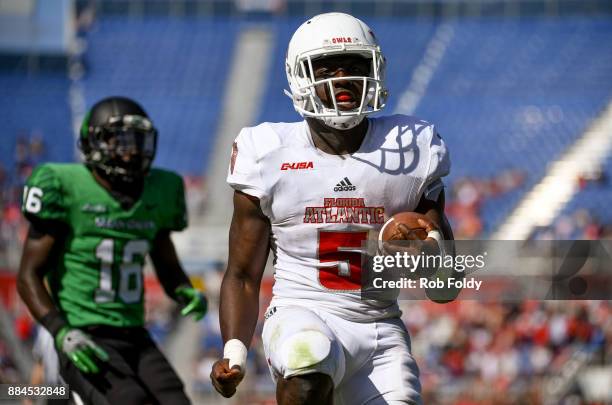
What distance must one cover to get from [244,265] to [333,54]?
789 mm

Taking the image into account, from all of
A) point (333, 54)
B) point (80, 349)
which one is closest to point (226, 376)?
point (333, 54)

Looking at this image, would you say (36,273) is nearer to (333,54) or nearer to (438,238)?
(333,54)

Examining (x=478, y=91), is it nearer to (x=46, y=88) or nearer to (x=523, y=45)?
(x=523, y=45)

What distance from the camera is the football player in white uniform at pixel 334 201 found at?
351 cm

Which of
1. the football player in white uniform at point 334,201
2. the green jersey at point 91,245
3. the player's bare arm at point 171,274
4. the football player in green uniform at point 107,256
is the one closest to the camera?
the football player in white uniform at point 334,201

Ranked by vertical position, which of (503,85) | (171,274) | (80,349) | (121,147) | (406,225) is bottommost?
(503,85)

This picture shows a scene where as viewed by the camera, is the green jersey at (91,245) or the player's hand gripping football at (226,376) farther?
the green jersey at (91,245)

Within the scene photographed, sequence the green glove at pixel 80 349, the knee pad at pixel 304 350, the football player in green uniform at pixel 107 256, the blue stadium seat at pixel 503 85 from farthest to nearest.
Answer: the blue stadium seat at pixel 503 85 → the football player in green uniform at pixel 107 256 → the green glove at pixel 80 349 → the knee pad at pixel 304 350

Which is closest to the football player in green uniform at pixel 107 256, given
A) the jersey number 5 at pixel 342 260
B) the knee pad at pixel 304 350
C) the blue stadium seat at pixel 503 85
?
the jersey number 5 at pixel 342 260

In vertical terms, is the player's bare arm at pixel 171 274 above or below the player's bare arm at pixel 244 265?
below

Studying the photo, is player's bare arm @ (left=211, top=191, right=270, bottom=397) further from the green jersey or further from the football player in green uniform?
the green jersey

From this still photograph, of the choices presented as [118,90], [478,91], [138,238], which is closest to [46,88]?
[118,90]

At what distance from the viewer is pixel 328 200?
3.59 meters

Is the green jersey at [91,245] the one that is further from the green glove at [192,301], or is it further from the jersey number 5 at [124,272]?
the green glove at [192,301]
